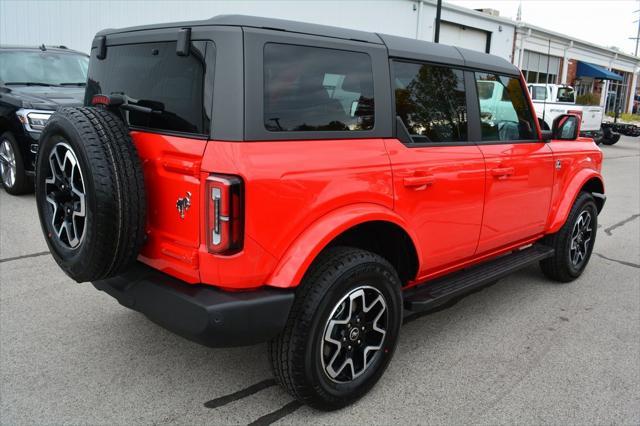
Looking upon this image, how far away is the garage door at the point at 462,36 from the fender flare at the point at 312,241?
21123 mm

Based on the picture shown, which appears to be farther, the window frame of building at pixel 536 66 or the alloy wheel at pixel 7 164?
the window frame of building at pixel 536 66

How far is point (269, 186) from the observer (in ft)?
7.72

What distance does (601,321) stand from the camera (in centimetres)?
403

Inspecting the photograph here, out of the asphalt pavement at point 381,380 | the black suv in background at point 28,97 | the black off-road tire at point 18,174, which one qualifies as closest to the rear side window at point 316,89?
the asphalt pavement at point 381,380

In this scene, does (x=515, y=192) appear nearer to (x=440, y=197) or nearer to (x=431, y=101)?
(x=440, y=197)

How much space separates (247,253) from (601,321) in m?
3.02

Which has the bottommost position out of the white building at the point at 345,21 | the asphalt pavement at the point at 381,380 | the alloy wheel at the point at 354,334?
the asphalt pavement at the point at 381,380

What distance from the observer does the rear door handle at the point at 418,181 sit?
2.98 metres

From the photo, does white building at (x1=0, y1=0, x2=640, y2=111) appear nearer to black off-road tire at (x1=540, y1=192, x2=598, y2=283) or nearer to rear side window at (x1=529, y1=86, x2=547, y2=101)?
rear side window at (x1=529, y1=86, x2=547, y2=101)

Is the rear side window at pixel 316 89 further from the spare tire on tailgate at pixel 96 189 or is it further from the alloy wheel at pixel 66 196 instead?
the alloy wheel at pixel 66 196

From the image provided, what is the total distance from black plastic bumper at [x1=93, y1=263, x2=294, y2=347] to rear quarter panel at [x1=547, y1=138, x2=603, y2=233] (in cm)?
279

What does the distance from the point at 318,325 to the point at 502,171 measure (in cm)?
184

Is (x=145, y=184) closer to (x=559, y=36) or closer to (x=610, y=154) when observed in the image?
(x=610, y=154)

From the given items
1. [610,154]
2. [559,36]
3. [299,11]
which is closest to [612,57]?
[559,36]
